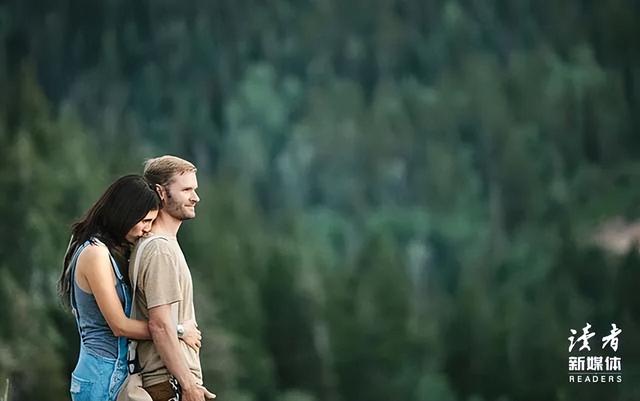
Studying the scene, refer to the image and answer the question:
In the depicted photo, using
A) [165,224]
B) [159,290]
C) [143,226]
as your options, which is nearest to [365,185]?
[165,224]

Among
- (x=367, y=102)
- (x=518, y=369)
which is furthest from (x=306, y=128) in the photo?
(x=518, y=369)

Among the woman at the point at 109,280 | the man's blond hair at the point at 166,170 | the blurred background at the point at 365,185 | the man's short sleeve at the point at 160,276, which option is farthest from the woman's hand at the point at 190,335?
the blurred background at the point at 365,185

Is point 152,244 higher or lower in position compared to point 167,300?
higher

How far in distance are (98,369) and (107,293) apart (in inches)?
8.7

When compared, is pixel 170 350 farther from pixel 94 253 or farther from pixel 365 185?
pixel 365 185

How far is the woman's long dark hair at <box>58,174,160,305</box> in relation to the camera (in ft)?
10.2

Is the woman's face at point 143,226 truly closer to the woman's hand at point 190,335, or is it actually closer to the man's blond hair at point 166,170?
the man's blond hair at point 166,170

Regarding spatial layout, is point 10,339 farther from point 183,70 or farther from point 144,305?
point 144,305

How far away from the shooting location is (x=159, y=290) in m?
3.03

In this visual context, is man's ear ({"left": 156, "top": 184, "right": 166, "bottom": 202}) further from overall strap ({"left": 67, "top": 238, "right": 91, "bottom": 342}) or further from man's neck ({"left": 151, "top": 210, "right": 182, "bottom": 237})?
overall strap ({"left": 67, "top": 238, "right": 91, "bottom": 342})

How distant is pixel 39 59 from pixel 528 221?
2992mm

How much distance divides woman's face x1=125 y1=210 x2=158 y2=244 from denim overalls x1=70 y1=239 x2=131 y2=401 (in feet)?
0.26

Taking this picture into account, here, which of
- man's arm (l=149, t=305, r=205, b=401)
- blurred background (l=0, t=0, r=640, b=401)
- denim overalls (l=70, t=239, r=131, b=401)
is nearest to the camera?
man's arm (l=149, t=305, r=205, b=401)

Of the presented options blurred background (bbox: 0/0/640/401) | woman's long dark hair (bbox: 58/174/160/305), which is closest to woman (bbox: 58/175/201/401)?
woman's long dark hair (bbox: 58/174/160/305)
